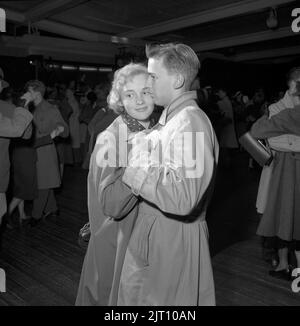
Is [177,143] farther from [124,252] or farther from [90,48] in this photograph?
[90,48]

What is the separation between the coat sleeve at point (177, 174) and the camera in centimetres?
105

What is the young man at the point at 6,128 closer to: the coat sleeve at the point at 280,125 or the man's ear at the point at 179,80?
the coat sleeve at the point at 280,125

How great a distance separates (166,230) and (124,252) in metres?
0.26

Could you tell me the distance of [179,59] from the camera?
117 cm

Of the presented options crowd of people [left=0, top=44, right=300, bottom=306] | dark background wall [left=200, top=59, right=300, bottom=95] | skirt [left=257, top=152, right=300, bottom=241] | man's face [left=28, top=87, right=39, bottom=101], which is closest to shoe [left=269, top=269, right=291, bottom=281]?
skirt [left=257, top=152, right=300, bottom=241]

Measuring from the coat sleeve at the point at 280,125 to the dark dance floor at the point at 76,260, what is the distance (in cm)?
112

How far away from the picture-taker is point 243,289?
267cm

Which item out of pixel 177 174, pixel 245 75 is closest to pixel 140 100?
pixel 177 174

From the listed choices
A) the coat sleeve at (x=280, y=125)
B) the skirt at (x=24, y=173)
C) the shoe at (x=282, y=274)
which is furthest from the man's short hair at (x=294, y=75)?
the skirt at (x=24, y=173)

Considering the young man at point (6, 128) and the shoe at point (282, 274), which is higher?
the young man at point (6, 128)

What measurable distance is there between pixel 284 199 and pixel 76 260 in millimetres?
1755

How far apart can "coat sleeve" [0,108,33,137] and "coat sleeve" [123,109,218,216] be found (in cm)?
186

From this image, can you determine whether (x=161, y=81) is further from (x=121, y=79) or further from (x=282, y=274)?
(x=282, y=274)
